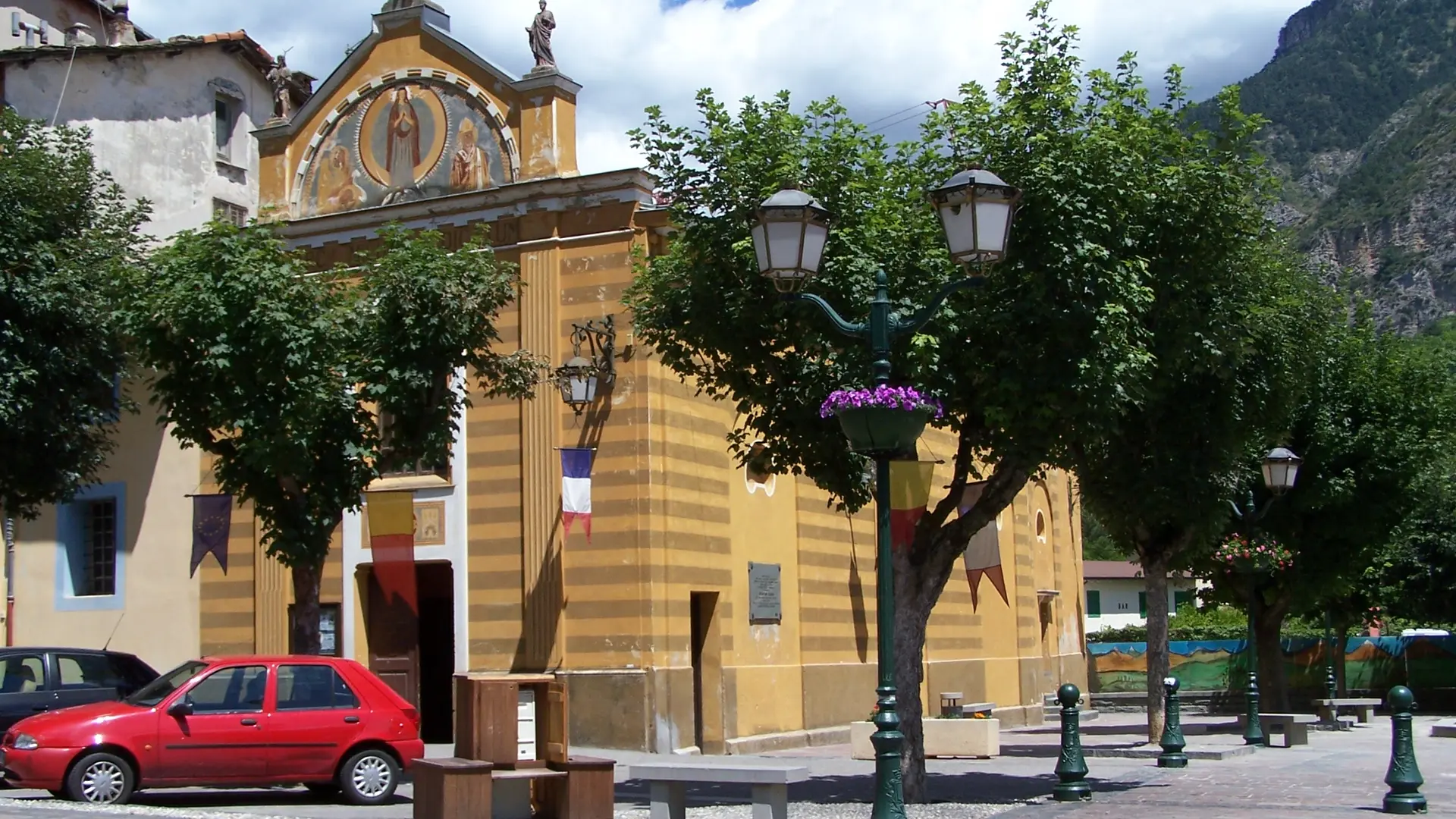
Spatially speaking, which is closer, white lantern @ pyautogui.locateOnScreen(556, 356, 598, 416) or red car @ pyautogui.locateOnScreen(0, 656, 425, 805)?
red car @ pyautogui.locateOnScreen(0, 656, 425, 805)

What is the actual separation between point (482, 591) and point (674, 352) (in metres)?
7.14

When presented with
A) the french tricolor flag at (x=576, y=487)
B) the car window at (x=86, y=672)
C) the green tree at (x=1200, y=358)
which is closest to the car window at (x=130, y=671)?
the car window at (x=86, y=672)

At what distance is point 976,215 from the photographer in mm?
12109

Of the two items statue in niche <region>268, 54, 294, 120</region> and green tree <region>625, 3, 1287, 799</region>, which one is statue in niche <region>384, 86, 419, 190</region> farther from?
green tree <region>625, 3, 1287, 799</region>

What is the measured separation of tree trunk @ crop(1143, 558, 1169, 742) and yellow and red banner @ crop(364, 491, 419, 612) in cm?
1023

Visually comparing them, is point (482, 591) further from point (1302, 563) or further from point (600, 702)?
point (1302, 563)

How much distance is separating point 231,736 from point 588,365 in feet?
26.3

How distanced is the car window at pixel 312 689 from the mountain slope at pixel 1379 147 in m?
115

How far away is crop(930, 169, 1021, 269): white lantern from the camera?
12.1m

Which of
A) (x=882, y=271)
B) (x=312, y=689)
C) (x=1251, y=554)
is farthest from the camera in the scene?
(x=1251, y=554)

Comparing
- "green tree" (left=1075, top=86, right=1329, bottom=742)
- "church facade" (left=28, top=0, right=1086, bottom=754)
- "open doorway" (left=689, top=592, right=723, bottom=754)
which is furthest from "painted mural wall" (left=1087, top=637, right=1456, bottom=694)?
"open doorway" (left=689, top=592, right=723, bottom=754)

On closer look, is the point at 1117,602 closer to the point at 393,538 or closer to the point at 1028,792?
the point at 1028,792

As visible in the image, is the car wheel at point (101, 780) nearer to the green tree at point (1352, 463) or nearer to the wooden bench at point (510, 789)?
the wooden bench at point (510, 789)

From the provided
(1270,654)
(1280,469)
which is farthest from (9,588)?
(1270,654)
